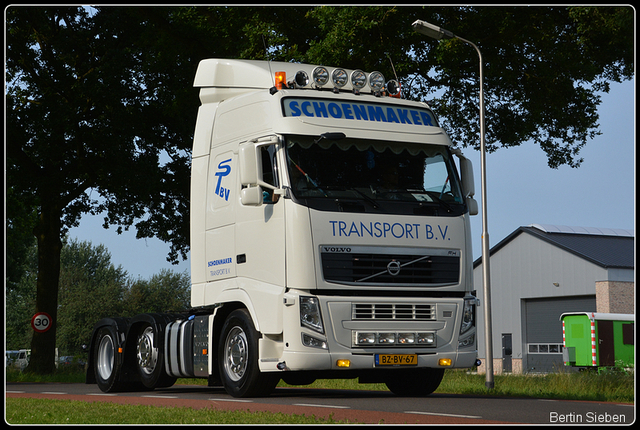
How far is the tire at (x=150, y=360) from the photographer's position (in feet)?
46.2

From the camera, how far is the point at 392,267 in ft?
36.5

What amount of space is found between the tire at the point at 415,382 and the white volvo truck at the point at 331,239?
0.07ft

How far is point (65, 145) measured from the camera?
25.7 meters

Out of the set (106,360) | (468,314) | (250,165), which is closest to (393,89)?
(250,165)

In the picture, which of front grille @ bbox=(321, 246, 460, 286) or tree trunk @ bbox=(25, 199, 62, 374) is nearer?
front grille @ bbox=(321, 246, 460, 286)

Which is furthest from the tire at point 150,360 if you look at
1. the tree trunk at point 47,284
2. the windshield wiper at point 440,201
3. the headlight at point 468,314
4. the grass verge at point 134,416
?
the tree trunk at point 47,284

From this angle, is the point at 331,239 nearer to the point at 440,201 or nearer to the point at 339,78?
the point at 440,201

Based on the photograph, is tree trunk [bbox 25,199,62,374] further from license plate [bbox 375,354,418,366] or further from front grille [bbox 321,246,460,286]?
license plate [bbox 375,354,418,366]

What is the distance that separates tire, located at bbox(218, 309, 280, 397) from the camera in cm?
1139

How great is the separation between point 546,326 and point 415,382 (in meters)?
29.5

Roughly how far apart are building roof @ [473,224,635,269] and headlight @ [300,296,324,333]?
30259 millimetres

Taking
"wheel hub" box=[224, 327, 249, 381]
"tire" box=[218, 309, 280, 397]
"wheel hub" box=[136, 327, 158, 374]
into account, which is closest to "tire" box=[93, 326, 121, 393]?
"wheel hub" box=[136, 327, 158, 374]

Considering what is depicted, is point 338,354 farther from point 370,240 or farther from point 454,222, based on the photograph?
point 454,222

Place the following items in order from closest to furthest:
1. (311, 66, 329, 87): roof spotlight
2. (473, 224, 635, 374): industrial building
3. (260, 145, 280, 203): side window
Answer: (260, 145, 280, 203): side window → (311, 66, 329, 87): roof spotlight → (473, 224, 635, 374): industrial building
